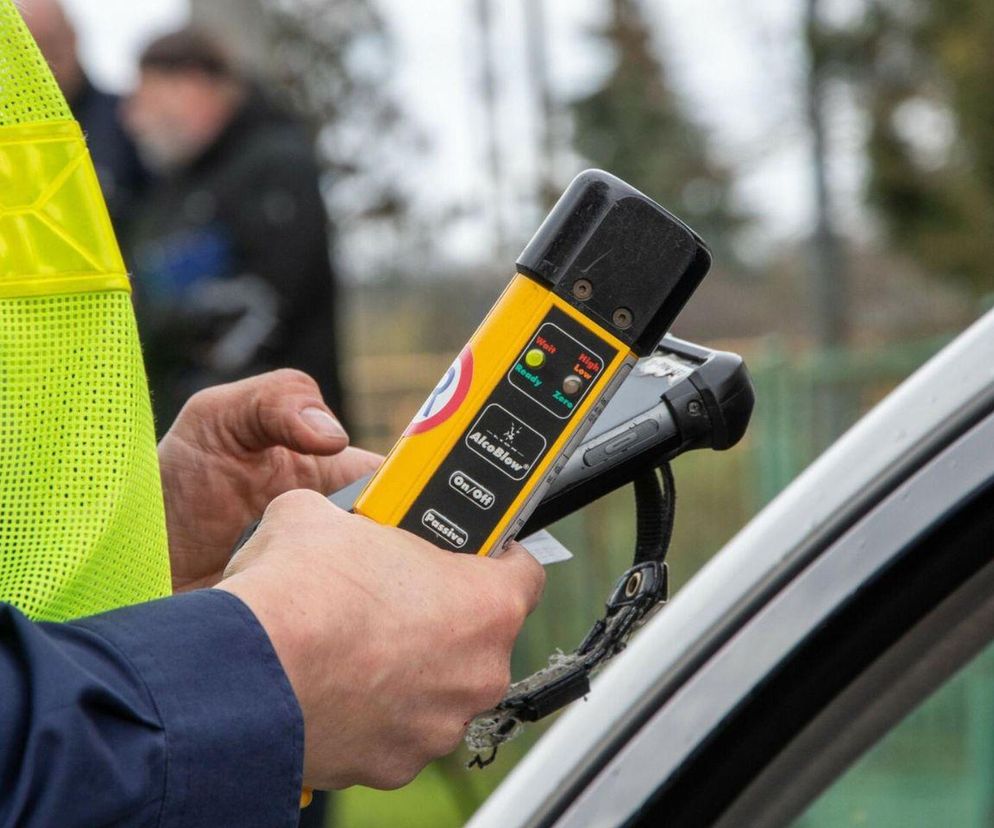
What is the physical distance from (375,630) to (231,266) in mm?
2934

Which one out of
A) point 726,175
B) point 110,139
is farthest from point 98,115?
point 726,175

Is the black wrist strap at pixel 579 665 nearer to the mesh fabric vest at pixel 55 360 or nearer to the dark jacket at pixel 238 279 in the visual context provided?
the mesh fabric vest at pixel 55 360

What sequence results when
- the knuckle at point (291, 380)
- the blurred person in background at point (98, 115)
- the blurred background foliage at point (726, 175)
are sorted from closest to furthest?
the knuckle at point (291, 380), the blurred person in background at point (98, 115), the blurred background foliage at point (726, 175)

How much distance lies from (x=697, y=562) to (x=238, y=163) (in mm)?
2236

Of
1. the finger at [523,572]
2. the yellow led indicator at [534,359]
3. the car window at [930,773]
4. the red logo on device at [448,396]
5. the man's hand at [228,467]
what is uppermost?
the yellow led indicator at [534,359]

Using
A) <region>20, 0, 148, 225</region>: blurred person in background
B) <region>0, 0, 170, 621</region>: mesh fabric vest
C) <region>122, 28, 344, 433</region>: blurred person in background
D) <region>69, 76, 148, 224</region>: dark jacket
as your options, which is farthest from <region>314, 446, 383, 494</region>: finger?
<region>69, 76, 148, 224</region>: dark jacket

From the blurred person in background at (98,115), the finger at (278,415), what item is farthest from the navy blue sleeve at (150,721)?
the blurred person in background at (98,115)

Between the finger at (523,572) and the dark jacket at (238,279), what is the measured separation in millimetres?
2612

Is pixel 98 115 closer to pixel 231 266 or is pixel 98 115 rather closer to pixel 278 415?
pixel 231 266

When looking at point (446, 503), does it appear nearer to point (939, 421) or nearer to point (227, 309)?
point (939, 421)

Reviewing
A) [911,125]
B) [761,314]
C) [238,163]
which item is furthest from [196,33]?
[761,314]

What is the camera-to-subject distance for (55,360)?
890 mm

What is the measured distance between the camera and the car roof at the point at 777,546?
1.10 metres

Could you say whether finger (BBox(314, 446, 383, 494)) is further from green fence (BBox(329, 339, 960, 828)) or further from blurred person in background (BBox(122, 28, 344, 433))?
green fence (BBox(329, 339, 960, 828))
